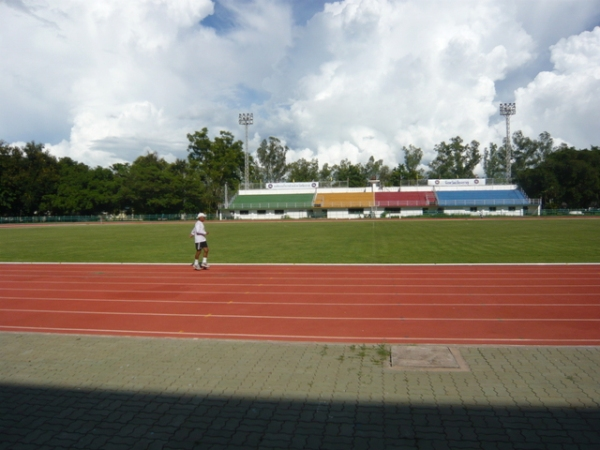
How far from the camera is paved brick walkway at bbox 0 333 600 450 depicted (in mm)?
4051

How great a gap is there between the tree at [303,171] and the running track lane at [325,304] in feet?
296

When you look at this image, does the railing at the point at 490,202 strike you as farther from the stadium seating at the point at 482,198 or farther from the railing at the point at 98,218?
the railing at the point at 98,218

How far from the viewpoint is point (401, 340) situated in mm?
7016

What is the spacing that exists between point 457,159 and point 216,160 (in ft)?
162

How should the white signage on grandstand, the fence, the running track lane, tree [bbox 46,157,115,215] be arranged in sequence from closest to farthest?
the running track lane, the fence, tree [bbox 46,157,115,215], the white signage on grandstand

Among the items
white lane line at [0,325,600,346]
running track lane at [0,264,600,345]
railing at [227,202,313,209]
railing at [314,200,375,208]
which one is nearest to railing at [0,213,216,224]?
railing at [227,202,313,209]

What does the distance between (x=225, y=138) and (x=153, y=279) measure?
3091 inches

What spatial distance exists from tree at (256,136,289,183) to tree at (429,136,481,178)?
1266 inches

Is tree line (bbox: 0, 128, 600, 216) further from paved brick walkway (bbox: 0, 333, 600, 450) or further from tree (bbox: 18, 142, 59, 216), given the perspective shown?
paved brick walkway (bbox: 0, 333, 600, 450)

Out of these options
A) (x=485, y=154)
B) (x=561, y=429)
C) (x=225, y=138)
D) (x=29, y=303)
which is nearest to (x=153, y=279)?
(x=29, y=303)

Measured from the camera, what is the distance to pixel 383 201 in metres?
72.2

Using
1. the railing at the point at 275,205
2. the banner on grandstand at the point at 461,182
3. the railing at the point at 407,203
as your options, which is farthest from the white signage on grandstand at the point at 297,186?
the banner on grandstand at the point at 461,182

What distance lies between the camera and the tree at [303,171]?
104250mm

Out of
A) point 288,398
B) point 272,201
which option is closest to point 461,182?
point 272,201
